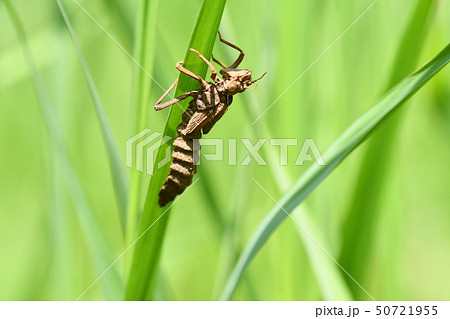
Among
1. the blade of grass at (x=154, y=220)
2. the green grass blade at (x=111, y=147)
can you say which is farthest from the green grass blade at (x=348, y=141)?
the green grass blade at (x=111, y=147)

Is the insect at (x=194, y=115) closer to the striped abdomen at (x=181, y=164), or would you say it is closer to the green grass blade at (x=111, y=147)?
the striped abdomen at (x=181, y=164)

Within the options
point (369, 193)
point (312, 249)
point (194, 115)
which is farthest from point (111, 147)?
point (369, 193)

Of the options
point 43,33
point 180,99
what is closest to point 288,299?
point 180,99

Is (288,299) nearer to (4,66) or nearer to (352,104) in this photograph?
(352,104)

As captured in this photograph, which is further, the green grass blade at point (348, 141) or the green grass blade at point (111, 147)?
the green grass blade at point (111, 147)

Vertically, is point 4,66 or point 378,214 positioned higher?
point 4,66
